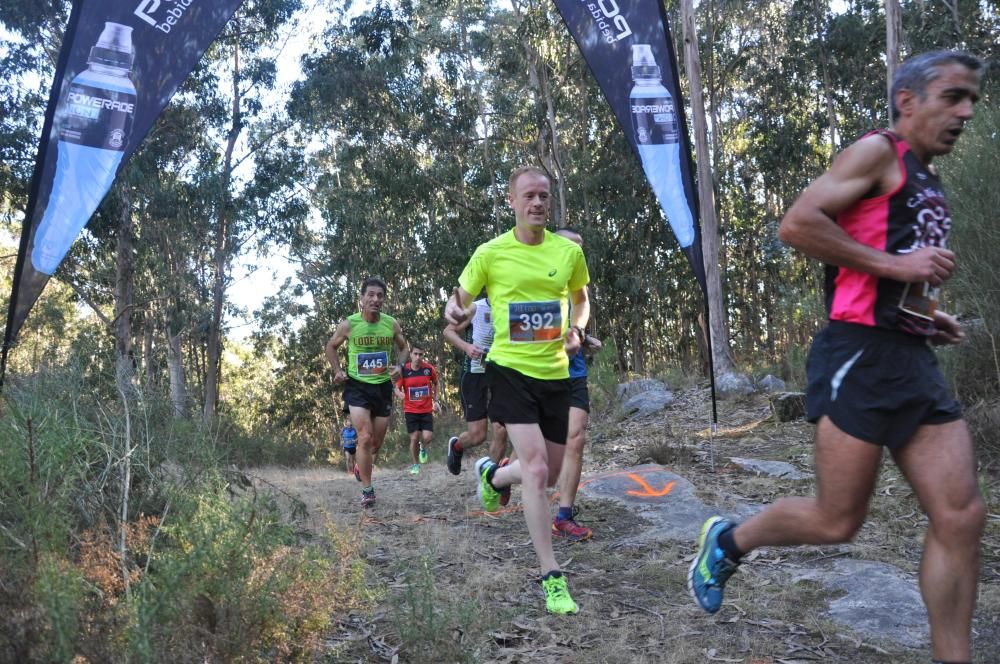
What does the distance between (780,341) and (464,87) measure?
1073 centimetres

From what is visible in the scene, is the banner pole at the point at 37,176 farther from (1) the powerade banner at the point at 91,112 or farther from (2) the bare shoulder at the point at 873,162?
(2) the bare shoulder at the point at 873,162

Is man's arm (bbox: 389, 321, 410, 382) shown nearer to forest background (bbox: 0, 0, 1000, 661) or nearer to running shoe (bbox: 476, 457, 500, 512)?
running shoe (bbox: 476, 457, 500, 512)

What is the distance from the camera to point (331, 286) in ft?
94.5

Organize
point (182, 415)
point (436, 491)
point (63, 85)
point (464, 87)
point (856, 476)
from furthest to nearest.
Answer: point (464, 87) < point (436, 491) < point (63, 85) < point (182, 415) < point (856, 476)

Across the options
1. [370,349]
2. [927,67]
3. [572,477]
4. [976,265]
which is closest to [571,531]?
[572,477]

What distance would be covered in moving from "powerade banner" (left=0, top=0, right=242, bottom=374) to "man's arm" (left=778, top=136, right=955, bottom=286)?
4.67m

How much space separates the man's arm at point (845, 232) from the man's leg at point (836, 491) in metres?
0.48

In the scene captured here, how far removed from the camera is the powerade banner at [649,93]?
7.18m

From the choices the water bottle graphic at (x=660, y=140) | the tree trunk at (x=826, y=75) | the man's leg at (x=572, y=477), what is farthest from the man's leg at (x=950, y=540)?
the tree trunk at (x=826, y=75)

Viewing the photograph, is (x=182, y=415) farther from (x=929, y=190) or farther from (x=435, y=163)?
(x=435, y=163)

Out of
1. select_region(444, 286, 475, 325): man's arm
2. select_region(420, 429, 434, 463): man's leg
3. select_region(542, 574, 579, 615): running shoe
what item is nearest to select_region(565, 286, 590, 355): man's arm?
select_region(444, 286, 475, 325): man's arm

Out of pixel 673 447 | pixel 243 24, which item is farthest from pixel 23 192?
pixel 673 447

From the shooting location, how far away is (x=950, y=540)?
8.39 feet

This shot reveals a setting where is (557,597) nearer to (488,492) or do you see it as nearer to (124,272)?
(488,492)
